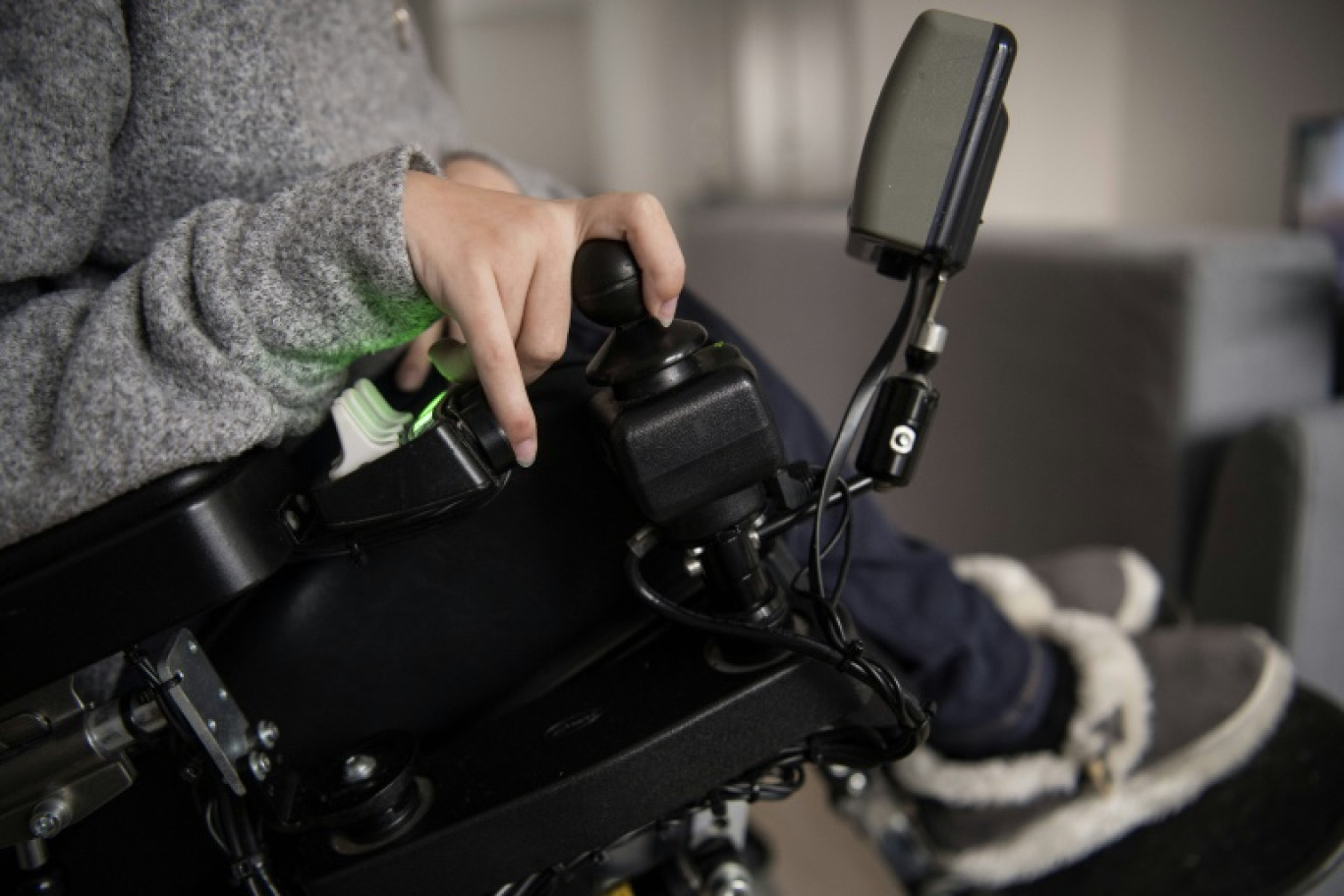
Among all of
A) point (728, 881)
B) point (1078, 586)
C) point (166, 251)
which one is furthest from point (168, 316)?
point (1078, 586)

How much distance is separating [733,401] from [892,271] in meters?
0.14

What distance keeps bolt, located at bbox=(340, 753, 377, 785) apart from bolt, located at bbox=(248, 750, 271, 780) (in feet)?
0.13

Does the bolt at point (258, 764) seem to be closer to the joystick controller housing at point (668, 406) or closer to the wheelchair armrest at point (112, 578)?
the wheelchair armrest at point (112, 578)

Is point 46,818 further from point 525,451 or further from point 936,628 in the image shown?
point 936,628

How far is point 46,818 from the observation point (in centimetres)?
38

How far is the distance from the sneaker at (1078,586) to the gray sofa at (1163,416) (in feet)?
0.32

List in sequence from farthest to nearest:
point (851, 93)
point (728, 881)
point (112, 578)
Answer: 1. point (851, 93)
2. point (728, 881)
3. point (112, 578)

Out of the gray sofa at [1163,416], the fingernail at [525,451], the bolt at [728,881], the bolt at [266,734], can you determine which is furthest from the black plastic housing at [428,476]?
the gray sofa at [1163,416]

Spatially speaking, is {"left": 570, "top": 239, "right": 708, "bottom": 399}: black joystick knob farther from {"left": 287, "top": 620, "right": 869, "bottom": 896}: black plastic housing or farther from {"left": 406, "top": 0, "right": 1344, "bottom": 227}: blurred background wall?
{"left": 406, "top": 0, "right": 1344, "bottom": 227}: blurred background wall

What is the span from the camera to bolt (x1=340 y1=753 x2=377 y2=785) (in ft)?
1.24

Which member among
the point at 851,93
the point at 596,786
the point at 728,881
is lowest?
the point at 728,881

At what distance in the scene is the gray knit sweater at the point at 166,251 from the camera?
1.18 ft

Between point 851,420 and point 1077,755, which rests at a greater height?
point 851,420

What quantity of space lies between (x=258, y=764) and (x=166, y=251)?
0.22m
